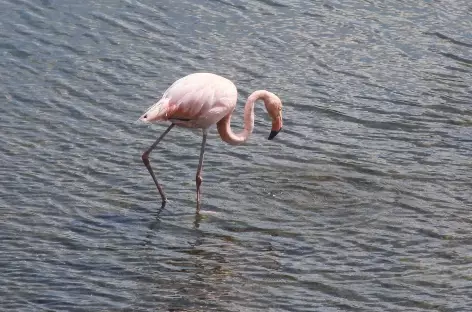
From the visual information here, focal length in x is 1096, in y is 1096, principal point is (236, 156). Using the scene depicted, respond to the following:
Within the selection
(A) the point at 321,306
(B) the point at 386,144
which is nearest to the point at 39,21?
(B) the point at 386,144

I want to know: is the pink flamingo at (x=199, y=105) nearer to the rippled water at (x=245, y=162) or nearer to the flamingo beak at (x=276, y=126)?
the flamingo beak at (x=276, y=126)

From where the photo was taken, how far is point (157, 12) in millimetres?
14477

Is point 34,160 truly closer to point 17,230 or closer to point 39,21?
point 17,230

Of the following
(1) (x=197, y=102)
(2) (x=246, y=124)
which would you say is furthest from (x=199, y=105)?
(2) (x=246, y=124)

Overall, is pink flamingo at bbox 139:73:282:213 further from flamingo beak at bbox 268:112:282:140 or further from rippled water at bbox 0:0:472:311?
rippled water at bbox 0:0:472:311

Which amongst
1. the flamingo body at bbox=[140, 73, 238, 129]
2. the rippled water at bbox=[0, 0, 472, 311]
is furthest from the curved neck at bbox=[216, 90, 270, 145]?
the rippled water at bbox=[0, 0, 472, 311]

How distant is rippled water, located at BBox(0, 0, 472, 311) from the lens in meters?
8.04

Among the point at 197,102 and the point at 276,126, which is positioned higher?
the point at 197,102

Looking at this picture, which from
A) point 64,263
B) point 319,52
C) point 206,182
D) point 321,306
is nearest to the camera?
point 321,306

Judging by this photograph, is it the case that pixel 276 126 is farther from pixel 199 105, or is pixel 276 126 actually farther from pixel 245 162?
pixel 199 105

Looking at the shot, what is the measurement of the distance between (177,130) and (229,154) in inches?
34.0

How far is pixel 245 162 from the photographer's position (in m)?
10.5

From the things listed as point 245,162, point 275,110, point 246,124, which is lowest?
point 245,162

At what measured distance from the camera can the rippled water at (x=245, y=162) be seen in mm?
8039
